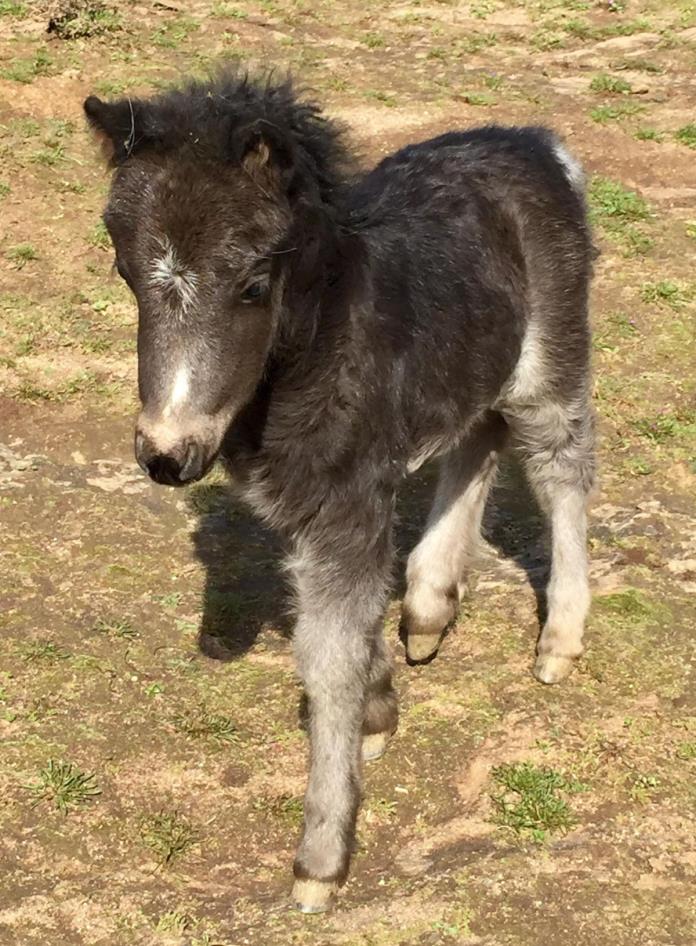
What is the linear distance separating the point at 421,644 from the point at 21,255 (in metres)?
5.18

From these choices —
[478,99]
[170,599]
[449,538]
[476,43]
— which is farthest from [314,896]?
[476,43]

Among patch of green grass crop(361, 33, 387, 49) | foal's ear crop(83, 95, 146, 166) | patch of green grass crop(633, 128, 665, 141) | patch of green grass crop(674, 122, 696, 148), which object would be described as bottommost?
patch of green grass crop(361, 33, 387, 49)

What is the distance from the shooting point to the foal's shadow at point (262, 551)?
560 centimetres

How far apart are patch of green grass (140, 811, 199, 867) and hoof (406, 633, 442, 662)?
137 cm

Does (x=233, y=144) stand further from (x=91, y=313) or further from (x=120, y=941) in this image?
(x=91, y=313)

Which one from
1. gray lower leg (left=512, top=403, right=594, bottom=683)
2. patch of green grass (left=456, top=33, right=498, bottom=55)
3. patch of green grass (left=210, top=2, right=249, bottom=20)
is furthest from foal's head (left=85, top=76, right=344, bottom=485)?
patch of green grass (left=210, top=2, right=249, bottom=20)

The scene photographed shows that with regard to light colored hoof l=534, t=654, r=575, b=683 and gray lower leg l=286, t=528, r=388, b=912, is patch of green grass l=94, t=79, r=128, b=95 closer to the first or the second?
light colored hoof l=534, t=654, r=575, b=683

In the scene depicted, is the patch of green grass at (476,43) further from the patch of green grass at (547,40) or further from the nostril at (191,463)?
the nostril at (191,463)

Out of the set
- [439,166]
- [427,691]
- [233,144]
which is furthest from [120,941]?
[439,166]

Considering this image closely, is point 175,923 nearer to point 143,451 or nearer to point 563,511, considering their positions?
point 143,451

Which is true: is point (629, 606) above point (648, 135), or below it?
below

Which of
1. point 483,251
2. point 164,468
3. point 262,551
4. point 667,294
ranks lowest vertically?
point 262,551

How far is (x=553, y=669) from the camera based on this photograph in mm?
5195

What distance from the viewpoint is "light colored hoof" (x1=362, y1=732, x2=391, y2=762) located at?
475 centimetres
